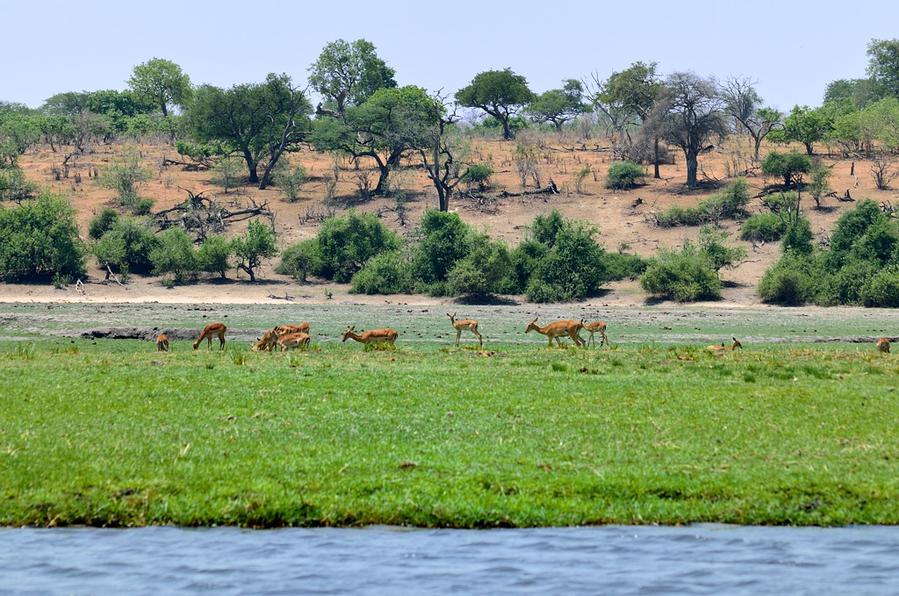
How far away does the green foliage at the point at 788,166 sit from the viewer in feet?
217

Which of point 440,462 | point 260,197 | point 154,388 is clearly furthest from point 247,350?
point 260,197

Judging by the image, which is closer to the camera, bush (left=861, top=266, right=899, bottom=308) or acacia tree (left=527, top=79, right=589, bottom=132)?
bush (left=861, top=266, right=899, bottom=308)

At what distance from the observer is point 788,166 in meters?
66.4

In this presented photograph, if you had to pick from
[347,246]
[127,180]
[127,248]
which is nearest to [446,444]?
[347,246]

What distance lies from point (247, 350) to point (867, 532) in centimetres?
1782

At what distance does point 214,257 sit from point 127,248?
430 cm

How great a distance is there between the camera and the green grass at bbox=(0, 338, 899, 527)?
42.5ft

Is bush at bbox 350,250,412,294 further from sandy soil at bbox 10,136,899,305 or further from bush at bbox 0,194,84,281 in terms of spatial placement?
bush at bbox 0,194,84,281

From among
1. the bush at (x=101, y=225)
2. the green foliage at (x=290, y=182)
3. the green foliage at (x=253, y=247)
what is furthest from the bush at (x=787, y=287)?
the bush at (x=101, y=225)

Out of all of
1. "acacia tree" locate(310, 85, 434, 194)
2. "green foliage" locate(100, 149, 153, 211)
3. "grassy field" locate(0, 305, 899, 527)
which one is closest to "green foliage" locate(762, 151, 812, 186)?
"acacia tree" locate(310, 85, 434, 194)

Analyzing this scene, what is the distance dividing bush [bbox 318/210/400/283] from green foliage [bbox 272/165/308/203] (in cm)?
1305

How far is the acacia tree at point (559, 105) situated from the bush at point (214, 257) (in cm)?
4846


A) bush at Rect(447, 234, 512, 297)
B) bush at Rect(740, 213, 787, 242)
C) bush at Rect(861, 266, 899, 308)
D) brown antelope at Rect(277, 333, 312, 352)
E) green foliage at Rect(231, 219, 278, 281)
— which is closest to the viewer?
brown antelope at Rect(277, 333, 312, 352)

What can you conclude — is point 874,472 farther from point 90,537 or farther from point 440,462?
point 90,537
